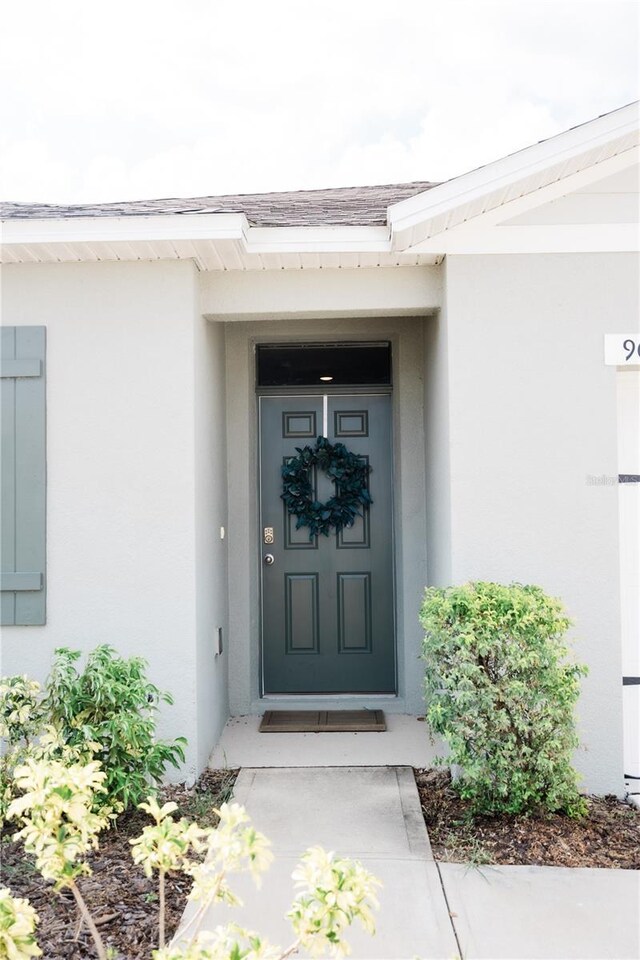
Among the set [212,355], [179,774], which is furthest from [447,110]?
[179,774]

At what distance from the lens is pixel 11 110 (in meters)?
13.1

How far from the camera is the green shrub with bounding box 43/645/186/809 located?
3.42 metres

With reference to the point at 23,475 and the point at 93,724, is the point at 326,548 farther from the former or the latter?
the point at 93,724

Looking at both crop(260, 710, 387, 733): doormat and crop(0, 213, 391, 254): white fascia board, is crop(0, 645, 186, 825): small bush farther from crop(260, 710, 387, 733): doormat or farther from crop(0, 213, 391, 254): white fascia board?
crop(0, 213, 391, 254): white fascia board

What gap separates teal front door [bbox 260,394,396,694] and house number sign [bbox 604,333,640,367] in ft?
5.94

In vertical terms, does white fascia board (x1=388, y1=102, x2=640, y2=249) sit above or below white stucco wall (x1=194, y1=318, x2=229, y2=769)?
above

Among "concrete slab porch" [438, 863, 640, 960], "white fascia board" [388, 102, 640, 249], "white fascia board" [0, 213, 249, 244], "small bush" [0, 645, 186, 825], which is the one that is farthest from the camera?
"white fascia board" [0, 213, 249, 244]

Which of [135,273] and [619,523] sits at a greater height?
[135,273]

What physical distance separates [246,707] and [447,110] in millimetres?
15999

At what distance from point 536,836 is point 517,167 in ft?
11.0

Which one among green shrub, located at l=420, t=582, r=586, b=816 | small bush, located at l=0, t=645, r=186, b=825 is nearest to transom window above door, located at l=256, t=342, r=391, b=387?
green shrub, located at l=420, t=582, r=586, b=816

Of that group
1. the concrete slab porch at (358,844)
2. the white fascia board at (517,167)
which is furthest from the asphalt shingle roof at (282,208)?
the concrete slab porch at (358,844)

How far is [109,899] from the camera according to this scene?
2.91 meters

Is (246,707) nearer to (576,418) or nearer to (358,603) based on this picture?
(358,603)
